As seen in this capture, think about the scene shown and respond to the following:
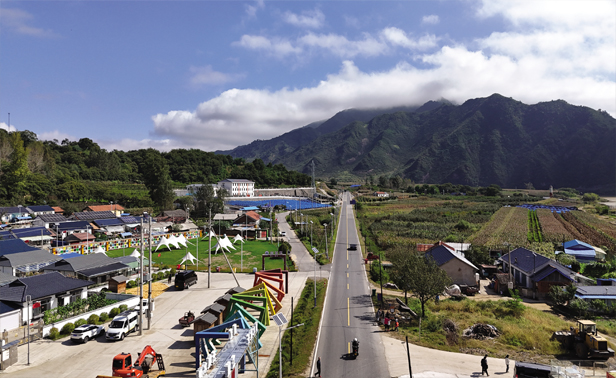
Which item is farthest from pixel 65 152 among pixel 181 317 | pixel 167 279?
pixel 181 317

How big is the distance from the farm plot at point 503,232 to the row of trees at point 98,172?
7527cm

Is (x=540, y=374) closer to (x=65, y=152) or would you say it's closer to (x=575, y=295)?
(x=575, y=295)

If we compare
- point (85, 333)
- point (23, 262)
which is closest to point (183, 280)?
point (85, 333)

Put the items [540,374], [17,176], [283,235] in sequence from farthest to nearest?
[17,176]
[283,235]
[540,374]

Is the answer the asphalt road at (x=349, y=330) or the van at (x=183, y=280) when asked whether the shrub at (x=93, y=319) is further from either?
the asphalt road at (x=349, y=330)

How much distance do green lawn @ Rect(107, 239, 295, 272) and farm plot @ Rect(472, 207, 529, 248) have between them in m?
35.5

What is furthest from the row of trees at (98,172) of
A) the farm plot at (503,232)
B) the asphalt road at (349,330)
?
the farm plot at (503,232)

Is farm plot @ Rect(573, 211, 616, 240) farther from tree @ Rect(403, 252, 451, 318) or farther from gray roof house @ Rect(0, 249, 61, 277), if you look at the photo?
gray roof house @ Rect(0, 249, 61, 277)

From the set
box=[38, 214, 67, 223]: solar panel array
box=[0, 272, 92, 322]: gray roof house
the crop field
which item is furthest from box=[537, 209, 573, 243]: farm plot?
box=[38, 214, 67, 223]: solar panel array

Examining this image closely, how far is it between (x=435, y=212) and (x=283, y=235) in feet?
178

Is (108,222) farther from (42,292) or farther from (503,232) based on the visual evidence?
(503,232)

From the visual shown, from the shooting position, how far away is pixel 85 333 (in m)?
22.3

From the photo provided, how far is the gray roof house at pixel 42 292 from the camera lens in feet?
81.9

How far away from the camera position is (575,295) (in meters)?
30.9
